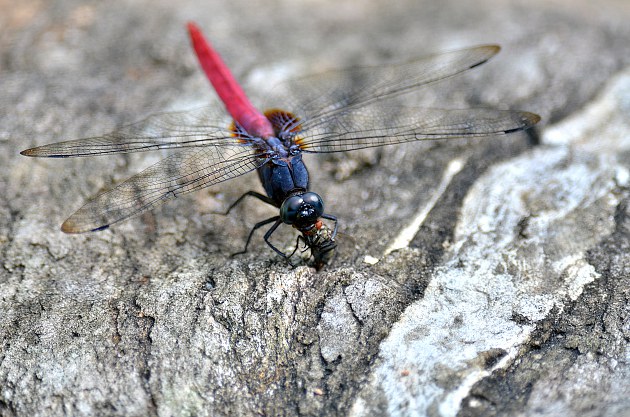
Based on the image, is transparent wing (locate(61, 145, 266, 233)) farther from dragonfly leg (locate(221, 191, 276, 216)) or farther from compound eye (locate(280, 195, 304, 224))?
compound eye (locate(280, 195, 304, 224))

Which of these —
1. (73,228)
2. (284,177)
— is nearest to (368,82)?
(284,177)

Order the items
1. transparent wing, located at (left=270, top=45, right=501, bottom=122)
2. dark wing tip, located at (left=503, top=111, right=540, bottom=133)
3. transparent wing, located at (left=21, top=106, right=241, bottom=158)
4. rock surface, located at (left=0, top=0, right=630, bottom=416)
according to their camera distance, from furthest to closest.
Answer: transparent wing, located at (left=270, top=45, right=501, bottom=122) → dark wing tip, located at (left=503, top=111, right=540, bottom=133) → transparent wing, located at (left=21, top=106, right=241, bottom=158) → rock surface, located at (left=0, top=0, right=630, bottom=416)

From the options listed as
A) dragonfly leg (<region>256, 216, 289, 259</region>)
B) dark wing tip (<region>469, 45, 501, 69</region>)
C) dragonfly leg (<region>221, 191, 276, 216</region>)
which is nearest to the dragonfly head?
dragonfly leg (<region>256, 216, 289, 259</region>)

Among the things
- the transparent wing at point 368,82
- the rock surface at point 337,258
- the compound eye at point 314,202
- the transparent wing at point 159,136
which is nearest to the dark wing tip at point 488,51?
the transparent wing at point 368,82

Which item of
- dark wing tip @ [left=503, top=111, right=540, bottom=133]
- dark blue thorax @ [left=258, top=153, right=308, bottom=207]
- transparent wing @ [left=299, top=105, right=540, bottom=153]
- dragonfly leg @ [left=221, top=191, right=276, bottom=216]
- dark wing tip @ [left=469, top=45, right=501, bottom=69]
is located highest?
dark wing tip @ [left=469, top=45, right=501, bottom=69]

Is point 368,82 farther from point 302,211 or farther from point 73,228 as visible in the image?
point 73,228

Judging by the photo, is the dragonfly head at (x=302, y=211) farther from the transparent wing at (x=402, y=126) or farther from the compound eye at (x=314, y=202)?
the transparent wing at (x=402, y=126)

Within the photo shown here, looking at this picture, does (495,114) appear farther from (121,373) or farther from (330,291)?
(121,373)

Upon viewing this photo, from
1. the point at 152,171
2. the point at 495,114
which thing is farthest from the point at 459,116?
the point at 152,171
